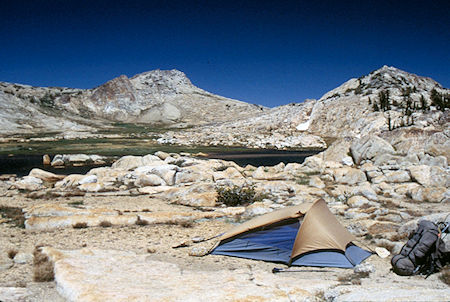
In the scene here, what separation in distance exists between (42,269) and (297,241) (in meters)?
7.22

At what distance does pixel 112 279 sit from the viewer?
24.4 ft

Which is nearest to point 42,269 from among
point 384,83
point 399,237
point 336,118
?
point 399,237

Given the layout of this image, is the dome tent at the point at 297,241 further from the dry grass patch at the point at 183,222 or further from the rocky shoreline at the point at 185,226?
the dry grass patch at the point at 183,222

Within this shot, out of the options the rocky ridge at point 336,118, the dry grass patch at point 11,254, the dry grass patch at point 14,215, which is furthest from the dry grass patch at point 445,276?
the rocky ridge at point 336,118

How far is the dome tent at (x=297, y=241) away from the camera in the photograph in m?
9.76

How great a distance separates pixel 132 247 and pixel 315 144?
87.5 metres

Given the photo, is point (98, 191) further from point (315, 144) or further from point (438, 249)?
point (315, 144)

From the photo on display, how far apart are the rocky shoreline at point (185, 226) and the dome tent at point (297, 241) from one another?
52 cm

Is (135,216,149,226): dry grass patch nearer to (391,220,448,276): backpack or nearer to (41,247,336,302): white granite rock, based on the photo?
(41,247,336,302): white granite rock

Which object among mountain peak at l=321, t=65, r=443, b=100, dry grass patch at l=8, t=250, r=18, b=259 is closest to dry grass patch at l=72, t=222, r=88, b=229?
dry grass patch at l=8, t=250, r=18, b=259

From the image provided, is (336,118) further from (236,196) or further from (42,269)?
(42,269)

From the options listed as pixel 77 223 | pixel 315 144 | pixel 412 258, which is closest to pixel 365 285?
pixel 412 258

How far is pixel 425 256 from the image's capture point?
7.73 m

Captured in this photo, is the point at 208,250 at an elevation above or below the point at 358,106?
below
